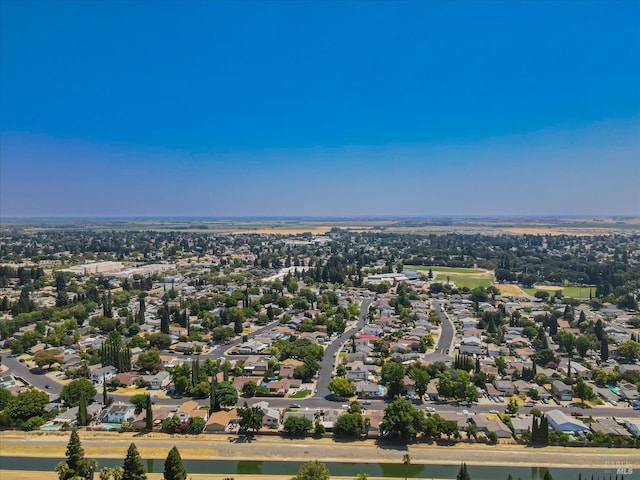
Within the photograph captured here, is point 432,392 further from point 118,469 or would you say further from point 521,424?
point 118,469

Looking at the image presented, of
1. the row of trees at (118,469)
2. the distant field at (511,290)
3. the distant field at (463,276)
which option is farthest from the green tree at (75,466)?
the distant field at (463,276)

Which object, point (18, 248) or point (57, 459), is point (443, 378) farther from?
point (18, 248)

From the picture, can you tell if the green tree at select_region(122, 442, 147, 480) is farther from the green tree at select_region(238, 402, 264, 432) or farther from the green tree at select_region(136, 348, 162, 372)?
the green tree at select_region(136, 348, 162, 372)

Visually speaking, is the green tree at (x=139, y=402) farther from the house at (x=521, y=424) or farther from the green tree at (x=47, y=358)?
the house at (x=521, y=424)

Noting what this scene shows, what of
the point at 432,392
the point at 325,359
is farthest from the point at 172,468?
the point at 325,359

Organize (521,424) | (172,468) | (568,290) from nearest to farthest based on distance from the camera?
(172,468) < (521,424) < (568,290)
